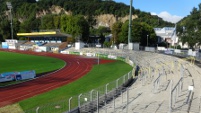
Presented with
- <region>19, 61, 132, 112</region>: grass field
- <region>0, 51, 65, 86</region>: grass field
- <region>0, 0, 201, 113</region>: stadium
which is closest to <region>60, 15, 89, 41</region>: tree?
<region>0, 51, 65, 86</region>: grass field

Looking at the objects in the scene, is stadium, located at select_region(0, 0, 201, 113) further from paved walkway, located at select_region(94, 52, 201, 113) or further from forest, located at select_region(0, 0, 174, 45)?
forest, located at select_region(0, 0, 174, 45)

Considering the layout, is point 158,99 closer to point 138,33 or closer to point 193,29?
point 193,29

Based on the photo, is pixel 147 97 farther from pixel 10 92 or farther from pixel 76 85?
pixel 10 92

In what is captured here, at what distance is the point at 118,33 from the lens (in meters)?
84.2

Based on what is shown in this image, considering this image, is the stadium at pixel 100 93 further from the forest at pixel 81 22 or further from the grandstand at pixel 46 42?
the forest at pixel 81 22

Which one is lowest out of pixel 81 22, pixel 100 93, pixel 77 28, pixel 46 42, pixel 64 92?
pixel 64 92

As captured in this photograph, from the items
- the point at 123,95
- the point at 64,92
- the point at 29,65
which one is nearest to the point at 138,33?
the point at 29,65

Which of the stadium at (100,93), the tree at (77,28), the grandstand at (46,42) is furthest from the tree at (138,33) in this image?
the stadium at (100,93)

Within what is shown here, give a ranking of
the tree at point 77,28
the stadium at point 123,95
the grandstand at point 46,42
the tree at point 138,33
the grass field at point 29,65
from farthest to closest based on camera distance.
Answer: the tree at point 77,28, the grandstand at point 46,42, the tree at point 138,33, the grass field at point 29,65, the stadium at point 123,95

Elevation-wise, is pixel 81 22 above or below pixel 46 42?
above

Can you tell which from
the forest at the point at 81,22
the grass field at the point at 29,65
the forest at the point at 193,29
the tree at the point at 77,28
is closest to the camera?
the grass field at the point at 29,65

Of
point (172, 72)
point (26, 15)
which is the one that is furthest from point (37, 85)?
Result: point (26, 15)

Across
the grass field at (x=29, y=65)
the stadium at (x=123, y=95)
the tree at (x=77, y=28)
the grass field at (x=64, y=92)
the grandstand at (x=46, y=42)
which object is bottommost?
the grass field at (x=64, y=92)

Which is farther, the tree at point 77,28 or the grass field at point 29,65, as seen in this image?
the tree at point 77,28
